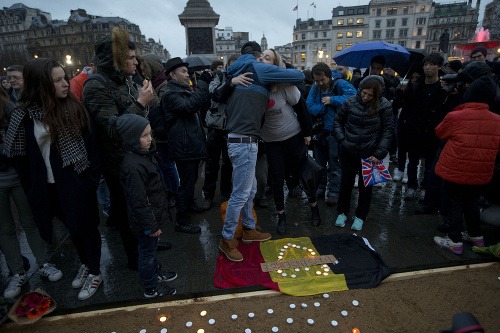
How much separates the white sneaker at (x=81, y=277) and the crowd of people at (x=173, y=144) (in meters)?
0.01

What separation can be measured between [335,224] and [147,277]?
281cm

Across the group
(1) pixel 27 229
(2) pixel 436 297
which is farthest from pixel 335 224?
(1) pixel 27 229

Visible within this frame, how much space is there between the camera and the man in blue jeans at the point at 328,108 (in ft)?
15.7

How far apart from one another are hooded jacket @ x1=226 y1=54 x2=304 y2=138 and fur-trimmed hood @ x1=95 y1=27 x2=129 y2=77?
4.11ft

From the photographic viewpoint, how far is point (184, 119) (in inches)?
161

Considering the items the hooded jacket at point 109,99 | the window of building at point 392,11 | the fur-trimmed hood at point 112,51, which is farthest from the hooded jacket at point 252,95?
the window of building at point 392,11

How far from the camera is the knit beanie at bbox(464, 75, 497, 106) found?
10.7 feet

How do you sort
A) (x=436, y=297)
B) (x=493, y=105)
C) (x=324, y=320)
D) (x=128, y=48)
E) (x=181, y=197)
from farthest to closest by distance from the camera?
(x=181, y=197) < (x=493, y=105) < (x=128, y=48) < (x=436, y=297) < (x=324, y=320)

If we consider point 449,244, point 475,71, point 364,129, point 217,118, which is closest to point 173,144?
point 217,118

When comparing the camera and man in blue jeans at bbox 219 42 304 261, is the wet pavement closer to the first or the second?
man in blue jeans at bbox 219 42 304 261

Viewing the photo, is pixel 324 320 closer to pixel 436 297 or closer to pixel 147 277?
pixel 436 297

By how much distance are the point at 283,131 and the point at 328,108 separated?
5.31 ft

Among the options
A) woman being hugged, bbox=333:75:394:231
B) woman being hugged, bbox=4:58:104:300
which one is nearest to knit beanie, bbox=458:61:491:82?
woman being hugged, bbox=333:75:394:231

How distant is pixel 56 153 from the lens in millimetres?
2732
